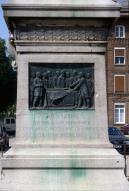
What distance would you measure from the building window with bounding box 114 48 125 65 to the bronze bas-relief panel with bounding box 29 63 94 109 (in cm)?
5132

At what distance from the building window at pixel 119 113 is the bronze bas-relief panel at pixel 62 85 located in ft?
167

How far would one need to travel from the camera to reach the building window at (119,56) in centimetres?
6125

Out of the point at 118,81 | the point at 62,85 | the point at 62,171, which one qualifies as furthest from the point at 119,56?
the point at 62,171

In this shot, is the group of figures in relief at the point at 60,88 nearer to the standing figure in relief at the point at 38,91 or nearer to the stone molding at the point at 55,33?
the standing figure in relief at the point at 38,91

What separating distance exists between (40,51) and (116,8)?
5.30 ft

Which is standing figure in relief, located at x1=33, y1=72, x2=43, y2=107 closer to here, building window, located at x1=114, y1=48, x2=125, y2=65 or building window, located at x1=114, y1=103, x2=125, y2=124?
building window, located at x1=114, y1=103, x2=125, y2=124

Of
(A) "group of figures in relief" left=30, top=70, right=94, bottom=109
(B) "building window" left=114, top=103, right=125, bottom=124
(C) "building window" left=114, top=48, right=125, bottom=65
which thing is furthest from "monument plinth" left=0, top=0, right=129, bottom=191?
(C) "building window" left=114, top=48, right=125, bottom=65

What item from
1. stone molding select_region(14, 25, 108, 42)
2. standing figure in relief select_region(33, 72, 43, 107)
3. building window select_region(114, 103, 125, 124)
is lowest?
building window select_region(114, 103, 125, 124)

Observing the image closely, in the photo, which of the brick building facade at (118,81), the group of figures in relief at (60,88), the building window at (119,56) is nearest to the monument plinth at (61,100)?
the group of figures in relief at (60,88)

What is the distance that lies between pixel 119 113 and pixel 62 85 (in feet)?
168

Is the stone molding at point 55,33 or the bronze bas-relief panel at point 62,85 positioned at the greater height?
the stone molding at point 55,33

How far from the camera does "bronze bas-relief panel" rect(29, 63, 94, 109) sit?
10297 mm

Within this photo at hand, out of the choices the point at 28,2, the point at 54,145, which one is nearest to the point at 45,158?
the point at 54,145

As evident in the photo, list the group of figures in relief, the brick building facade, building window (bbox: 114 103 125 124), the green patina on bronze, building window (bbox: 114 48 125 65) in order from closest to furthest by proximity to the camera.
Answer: the green patina on bronze, the group of figures in relief, the brick building facade, building window (bbox: 114 103 125 124), building window (bbox: 114 48 125 65)
